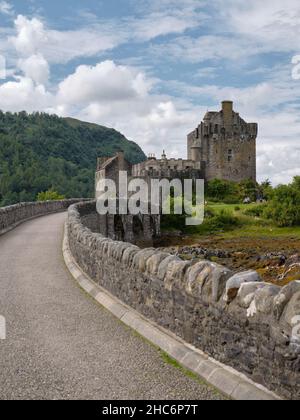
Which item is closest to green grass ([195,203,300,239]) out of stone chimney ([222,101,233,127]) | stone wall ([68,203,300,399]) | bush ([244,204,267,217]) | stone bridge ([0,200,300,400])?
bush ([244,204,267,217])

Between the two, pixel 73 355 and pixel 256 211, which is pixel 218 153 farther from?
pixel 73 355

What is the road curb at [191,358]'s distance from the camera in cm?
467

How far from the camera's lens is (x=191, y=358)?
5570 mm

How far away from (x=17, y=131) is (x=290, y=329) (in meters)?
140

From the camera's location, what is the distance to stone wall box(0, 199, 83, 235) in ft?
71.4

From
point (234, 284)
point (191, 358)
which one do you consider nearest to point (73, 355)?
point (191, 358)

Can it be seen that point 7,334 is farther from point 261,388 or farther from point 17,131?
point 17,131

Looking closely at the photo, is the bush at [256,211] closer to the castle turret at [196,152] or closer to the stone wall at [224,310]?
the castle turret at [196,152]

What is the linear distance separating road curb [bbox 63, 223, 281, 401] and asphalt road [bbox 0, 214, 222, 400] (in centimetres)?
10

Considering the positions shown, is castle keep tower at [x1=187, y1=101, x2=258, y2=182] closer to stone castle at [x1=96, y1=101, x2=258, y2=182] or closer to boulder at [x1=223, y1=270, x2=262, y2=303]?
stone castle at [x1=96, y1=101, x2=258, y2=182]

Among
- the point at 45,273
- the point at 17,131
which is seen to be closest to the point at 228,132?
the point at 45,273

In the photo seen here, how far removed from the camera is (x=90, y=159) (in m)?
154

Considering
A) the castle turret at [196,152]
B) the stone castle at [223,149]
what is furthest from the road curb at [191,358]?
the castle turret at [196,152]
